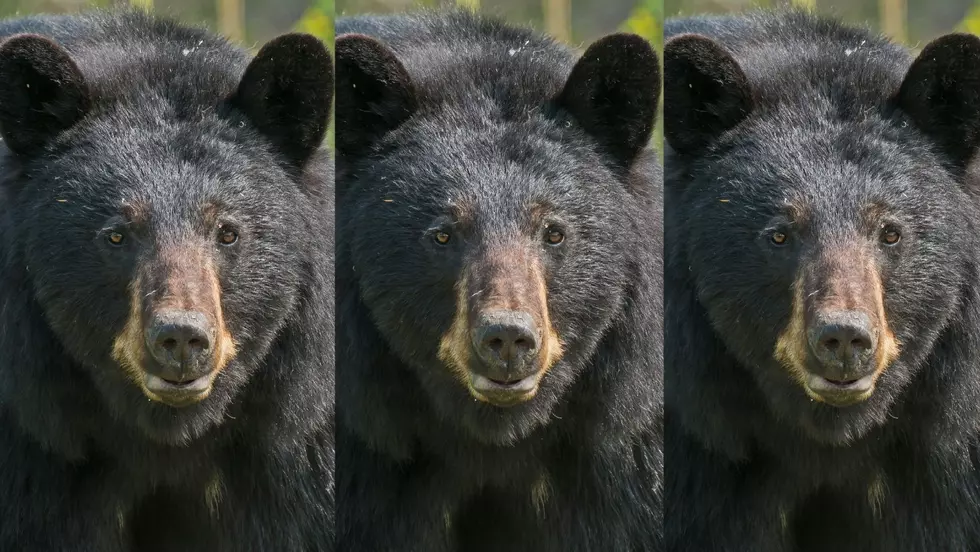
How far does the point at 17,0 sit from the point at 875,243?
359 cm

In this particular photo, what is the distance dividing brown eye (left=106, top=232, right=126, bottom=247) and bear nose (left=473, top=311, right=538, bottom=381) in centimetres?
138

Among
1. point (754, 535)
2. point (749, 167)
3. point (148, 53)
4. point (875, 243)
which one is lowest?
point (754, 535)

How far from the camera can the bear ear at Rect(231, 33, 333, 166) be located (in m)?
4.46

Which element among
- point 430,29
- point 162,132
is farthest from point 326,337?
point 430,29

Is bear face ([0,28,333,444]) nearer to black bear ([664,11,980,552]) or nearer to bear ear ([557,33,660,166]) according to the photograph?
bear ear ([557,33,660,166])

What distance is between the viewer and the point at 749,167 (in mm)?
4566

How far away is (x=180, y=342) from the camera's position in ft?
13.5

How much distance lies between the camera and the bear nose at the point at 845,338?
13.4ft

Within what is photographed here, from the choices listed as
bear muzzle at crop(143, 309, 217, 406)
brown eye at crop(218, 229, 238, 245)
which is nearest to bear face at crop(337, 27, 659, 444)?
brown eye at crop(218, 229, 238, 245)

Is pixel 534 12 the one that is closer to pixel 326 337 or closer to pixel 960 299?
pixel 326 337

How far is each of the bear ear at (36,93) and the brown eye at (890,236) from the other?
3.08m

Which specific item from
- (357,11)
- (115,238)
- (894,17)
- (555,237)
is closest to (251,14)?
(357,11)

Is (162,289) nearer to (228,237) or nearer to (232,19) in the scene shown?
(228,237)

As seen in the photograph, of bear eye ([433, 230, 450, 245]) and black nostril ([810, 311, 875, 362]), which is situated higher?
bear eye ([433, 230, 450, 245])
